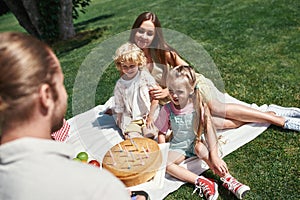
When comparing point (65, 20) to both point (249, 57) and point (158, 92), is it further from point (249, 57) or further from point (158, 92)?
point (158, 92)

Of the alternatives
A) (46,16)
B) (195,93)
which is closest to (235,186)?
(195,93)

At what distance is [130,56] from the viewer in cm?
302

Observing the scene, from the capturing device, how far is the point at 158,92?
309 cm

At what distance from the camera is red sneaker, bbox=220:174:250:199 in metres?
2.34

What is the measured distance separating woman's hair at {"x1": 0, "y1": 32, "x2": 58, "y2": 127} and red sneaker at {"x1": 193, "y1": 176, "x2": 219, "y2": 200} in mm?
1629

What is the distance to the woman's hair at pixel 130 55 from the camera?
3025mm

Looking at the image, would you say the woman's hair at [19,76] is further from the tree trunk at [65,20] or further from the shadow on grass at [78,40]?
the tree trunk at [65,20]

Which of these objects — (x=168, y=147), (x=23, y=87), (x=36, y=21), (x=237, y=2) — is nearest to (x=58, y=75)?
(x=23, y=87)

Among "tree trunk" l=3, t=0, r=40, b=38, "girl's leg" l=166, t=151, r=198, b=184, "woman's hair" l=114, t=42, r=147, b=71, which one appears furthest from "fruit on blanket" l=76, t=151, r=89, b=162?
"tree trunk" l=3, t=0, r=40, b=38

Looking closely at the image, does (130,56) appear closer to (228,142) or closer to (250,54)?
(228,142)

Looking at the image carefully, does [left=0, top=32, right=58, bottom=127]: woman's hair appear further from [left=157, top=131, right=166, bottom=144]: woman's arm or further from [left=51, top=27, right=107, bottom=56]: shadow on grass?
[left=51, top=27, right=107, bottom=56]: shadow on grass

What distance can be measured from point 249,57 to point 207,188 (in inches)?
95.4

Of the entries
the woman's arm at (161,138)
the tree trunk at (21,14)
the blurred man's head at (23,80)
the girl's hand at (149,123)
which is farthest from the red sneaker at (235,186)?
the tree trunk at (21,14)

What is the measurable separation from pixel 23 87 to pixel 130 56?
2.08m
